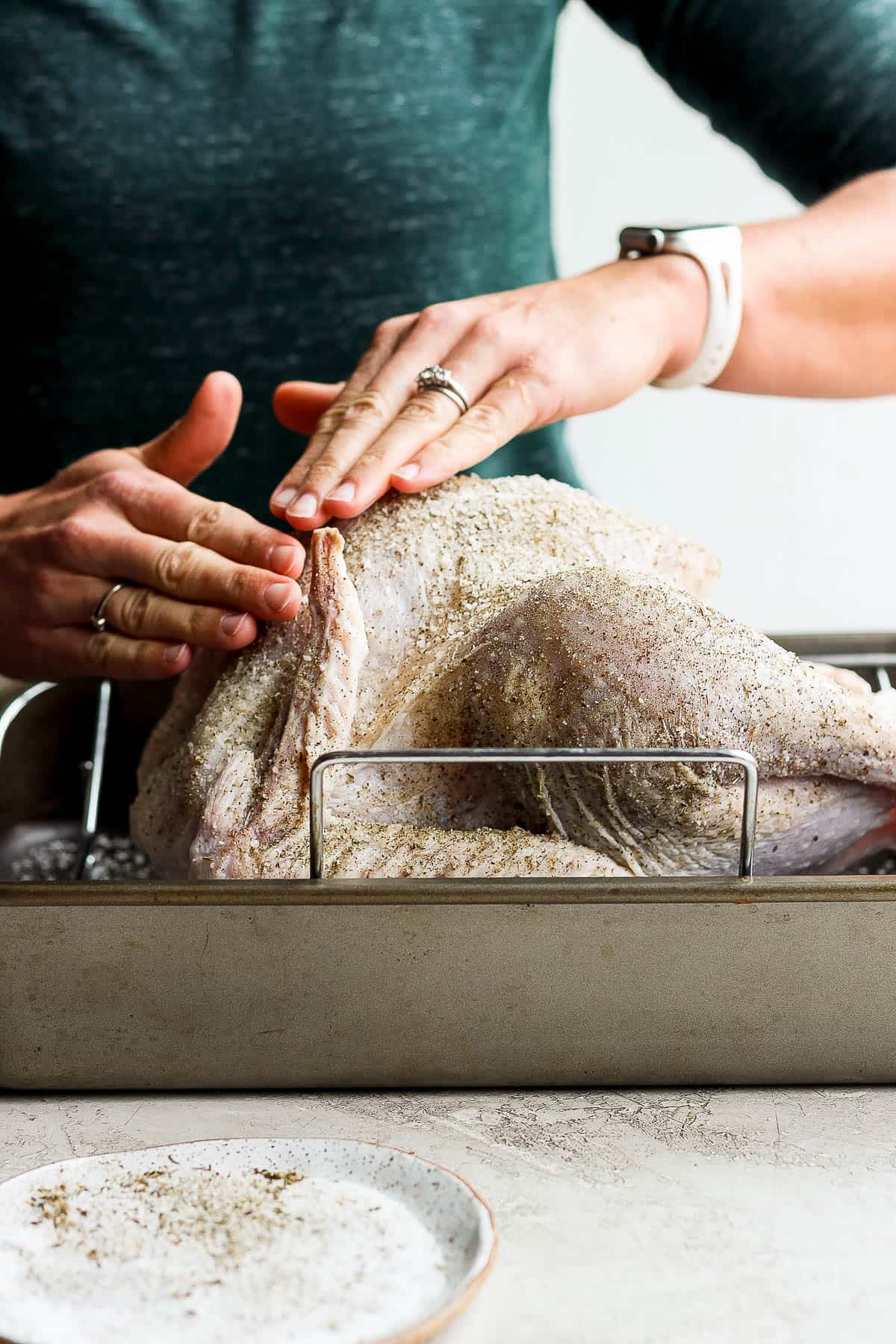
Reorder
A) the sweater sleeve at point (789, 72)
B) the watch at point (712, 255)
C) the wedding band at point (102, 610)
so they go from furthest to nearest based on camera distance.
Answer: the sweater sleeve at point (789, 72) → the watch at point (712, 255) → the wedding band at point (102, 610)

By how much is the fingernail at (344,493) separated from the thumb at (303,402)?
0.68 ft

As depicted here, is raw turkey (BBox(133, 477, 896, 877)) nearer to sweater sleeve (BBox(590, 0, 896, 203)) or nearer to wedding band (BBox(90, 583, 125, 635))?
wedding band (BBox(90, 583, 125, 635))

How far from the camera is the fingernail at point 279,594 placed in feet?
3.03

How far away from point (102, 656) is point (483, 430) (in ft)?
1.20

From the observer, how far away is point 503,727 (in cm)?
89

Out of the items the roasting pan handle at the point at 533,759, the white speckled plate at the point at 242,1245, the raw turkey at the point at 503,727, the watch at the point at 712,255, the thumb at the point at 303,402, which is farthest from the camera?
the watch at the point at 712,255

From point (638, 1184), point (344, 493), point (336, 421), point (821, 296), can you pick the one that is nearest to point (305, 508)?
point (344, 493)

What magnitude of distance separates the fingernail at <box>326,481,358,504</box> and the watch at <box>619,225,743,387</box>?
508 mm

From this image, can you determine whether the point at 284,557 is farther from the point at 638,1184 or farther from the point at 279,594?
the point at 638,1184

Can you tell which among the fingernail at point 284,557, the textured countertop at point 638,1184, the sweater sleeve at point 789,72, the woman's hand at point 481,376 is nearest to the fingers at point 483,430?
the woman's hand at point 481,376

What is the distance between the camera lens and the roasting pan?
27.9 inches

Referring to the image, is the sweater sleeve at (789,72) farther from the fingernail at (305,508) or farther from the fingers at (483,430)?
the fingernail at (305,508)

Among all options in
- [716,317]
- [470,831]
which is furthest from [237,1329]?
[716,317]

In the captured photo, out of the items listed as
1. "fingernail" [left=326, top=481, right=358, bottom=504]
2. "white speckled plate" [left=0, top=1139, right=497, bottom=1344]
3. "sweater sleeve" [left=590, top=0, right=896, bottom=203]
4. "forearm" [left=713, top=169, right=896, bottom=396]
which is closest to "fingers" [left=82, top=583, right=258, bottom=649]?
"fingernail" [left=326, top=481, right=358, bottom=504]
